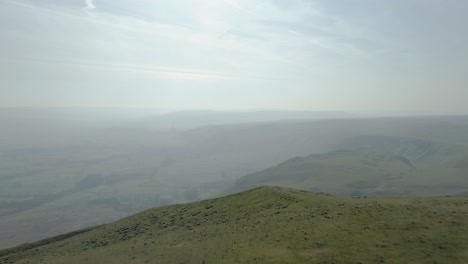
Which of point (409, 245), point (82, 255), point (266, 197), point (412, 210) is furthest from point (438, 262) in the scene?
point (82, 255)

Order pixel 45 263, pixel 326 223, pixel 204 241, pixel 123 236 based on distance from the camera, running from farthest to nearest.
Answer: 1. pixel 123 236
2. pixel 45 263
3. pixel 204 241
4. pixel 326 223

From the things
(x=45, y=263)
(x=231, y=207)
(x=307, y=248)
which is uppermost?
(x=307, y=248)

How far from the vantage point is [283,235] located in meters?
40.0

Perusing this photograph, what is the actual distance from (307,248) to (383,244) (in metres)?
7.74

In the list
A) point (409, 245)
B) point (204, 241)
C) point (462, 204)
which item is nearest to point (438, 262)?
point (409, 245)

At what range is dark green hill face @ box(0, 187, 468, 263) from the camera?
32.4 metres

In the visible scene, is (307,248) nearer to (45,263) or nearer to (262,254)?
(262,254)

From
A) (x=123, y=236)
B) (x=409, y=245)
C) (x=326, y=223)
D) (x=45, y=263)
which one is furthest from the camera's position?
(x=123, y=236)

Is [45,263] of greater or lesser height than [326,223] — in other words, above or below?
below

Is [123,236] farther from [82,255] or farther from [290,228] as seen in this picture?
[290,228]

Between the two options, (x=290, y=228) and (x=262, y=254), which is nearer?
(x=262, y=254)

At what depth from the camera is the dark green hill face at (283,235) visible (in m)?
32.4

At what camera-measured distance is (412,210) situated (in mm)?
43844

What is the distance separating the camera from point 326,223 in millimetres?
41781
